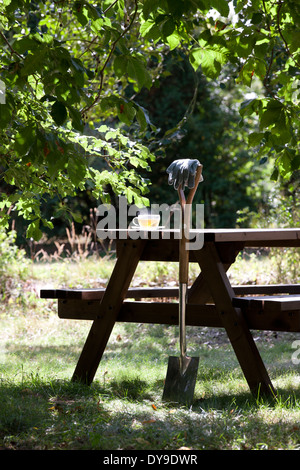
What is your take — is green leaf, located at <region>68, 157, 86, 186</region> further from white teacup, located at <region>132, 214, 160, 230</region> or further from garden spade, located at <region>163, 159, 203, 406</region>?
white teacup, located at <region>132, 214, 160, 230</region>

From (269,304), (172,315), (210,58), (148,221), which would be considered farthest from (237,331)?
(210,58)

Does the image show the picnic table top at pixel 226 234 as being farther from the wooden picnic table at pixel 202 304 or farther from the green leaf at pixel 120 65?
the green leaf at pixel 120 65

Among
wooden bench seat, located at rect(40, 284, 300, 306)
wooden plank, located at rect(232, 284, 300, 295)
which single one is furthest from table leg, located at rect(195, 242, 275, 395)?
wooden plank, located at rect(232, 284, 300, 295)

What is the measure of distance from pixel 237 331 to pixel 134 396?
31.9 inches

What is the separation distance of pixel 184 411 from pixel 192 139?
11703 mm

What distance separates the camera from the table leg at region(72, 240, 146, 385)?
159 inches

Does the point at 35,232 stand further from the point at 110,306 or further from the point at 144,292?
the point at 144,292

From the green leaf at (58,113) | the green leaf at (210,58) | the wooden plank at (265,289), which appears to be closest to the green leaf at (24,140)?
the green leaf at (58,113)

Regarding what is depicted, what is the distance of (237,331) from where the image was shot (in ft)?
11.8

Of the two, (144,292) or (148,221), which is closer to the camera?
(148,221)

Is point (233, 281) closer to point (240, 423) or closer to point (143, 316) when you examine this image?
point (143, 316)

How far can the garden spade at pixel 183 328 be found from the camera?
3.71m

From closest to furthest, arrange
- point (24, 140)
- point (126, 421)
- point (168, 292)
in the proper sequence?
point (24, 140) → point (126, 421) → point (168, 292)

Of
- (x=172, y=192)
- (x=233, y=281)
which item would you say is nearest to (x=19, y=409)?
(x=233, y=281)
